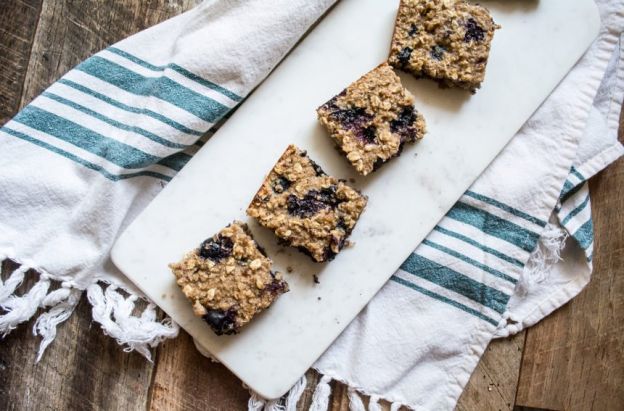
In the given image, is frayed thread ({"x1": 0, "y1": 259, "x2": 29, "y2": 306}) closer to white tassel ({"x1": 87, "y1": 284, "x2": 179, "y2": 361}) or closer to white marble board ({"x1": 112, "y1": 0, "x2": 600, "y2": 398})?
white tassel ({"x1": 87, "y1": 284, "x2": 179, "y2": 361})

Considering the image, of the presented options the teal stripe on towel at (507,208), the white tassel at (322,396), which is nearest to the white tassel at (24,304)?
the white tassel at (322,396)

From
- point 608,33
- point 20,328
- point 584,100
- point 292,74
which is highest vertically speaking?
point 608,33

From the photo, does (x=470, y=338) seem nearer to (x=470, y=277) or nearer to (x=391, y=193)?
(x=470, y=277)

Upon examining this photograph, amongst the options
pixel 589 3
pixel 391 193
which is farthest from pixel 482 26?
pixel 391 193

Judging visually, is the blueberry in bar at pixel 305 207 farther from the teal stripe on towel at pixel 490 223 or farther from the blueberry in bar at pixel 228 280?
the teal stripe on towel at pixel 490 223

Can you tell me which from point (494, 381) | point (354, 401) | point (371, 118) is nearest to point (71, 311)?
point (354, 401)

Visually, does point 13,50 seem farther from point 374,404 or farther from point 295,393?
point 374,404

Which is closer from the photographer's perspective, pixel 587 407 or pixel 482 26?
pixel 482 26
